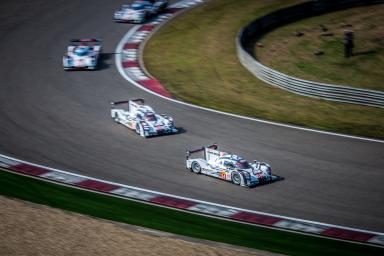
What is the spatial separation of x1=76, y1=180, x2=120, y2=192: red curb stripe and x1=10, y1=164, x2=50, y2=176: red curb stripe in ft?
5.77

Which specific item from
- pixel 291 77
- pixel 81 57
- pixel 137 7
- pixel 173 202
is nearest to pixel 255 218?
pixel 173 202

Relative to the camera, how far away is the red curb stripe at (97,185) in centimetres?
→ 2448

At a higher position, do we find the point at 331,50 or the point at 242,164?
the point at 242,164

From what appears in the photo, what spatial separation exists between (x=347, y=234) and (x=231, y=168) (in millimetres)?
4626

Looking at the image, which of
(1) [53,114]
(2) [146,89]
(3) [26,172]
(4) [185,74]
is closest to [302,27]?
(4) [185,74]

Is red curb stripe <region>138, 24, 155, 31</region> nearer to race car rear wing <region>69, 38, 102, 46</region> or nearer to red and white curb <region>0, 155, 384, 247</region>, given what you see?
race car rear wing <region>69, 38, 102, 46</region>

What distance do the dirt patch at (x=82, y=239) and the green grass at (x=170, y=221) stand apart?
0.87 meters

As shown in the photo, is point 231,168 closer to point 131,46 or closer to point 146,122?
point 146,122

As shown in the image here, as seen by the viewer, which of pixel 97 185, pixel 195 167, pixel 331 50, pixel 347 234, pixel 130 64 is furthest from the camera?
pixel 331 50

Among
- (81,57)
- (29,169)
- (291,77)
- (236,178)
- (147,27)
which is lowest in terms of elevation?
(147,27)

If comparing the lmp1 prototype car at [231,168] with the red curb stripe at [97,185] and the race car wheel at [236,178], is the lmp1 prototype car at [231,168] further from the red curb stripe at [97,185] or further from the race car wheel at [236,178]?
the red curb stripe at [97,185]

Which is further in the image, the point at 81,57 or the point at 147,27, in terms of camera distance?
the point at 147,27

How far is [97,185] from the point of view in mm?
24719

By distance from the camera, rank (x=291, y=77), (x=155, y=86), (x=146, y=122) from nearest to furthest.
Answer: (x=146, y=122) → (x=291, y=77) → (x=155, y=86)
